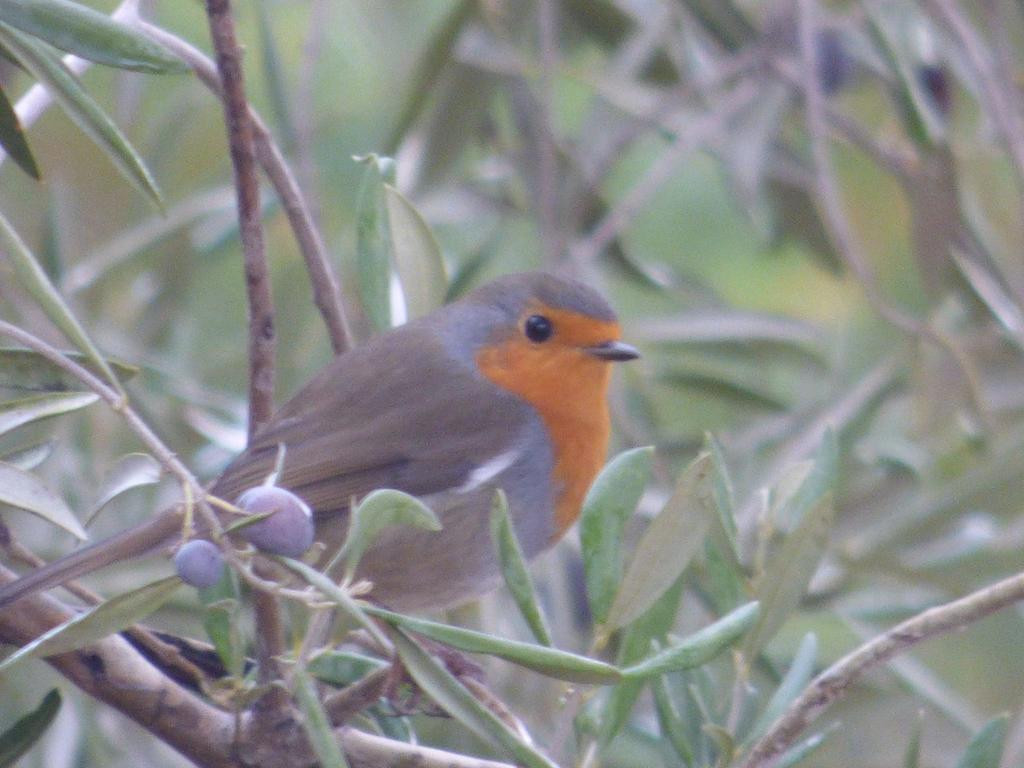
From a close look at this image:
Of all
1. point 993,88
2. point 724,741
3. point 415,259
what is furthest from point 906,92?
point 724,741

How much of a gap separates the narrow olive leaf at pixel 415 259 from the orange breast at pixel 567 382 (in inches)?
23.1

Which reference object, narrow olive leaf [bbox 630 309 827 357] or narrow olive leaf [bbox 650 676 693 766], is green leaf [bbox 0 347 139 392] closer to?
narrow olive leaf [bbox 650 676 693 766]

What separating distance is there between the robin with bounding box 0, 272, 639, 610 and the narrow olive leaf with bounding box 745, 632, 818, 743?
29.7 inches

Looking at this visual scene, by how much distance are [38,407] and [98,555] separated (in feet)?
1.86

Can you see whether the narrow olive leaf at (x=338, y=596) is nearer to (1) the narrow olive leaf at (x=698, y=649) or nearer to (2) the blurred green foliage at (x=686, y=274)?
(1) the narrow olive leaf at (x=698, y=649)

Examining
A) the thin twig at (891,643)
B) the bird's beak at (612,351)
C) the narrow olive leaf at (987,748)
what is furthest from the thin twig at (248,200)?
the bird's beak at (612,351)

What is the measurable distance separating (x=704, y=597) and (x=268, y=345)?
4.18 feet

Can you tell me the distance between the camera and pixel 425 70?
11.1ft

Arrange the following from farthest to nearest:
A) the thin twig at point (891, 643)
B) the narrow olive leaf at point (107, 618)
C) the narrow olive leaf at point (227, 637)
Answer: the narrow olive leaf at point (227, 637), the thin twig at point (891, 643), the narrow olive leaf at point (107, 618)

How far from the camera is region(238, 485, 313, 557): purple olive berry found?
149 cm

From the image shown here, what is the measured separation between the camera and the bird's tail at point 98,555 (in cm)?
177

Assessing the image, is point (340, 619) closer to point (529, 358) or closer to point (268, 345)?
point (268, 345)

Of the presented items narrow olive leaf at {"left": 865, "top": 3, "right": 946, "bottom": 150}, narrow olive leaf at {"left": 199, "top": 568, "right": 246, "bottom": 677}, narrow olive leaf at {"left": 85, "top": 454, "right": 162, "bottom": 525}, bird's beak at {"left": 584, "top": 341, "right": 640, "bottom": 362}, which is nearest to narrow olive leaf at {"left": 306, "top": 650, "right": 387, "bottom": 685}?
narrow olive leaf at {"left": 199, "top": 568, "right": 246, "bottom": 677}

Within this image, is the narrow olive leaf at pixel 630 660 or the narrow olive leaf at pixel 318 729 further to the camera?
the narrow olive leaf at pixel 630 660
